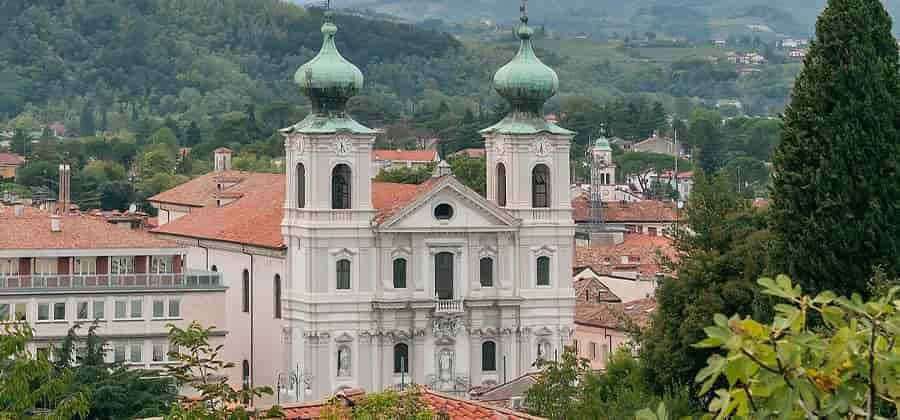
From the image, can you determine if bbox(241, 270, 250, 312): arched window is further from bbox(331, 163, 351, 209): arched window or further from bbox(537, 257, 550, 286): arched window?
bbox(537, 257, 550, 286): arched window

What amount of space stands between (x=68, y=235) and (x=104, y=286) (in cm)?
249

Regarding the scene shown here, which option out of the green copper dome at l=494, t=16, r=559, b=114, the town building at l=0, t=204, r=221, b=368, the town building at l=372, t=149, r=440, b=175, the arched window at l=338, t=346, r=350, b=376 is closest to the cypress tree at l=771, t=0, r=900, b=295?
the town building at l=0, t=204, r=221, b=368

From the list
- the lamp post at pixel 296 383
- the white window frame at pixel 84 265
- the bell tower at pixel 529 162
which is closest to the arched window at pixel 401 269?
the bell tower at pixel 529 162

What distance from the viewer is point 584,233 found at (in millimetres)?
120875

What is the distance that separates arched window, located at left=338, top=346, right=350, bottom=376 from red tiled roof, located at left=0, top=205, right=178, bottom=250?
245 inches

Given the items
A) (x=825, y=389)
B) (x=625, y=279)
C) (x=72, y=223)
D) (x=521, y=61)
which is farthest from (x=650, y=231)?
(x=825, y=389)

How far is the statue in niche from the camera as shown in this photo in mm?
74750

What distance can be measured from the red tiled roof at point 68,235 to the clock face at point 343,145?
6014 mm

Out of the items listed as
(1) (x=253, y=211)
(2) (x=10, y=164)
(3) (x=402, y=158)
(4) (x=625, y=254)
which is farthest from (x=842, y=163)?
(2) (x=10, y=164)

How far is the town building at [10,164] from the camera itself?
17582cm

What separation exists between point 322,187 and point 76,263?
7.30 metres

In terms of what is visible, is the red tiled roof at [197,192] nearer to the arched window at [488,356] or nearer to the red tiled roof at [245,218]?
the red tiled roof at [245,218]

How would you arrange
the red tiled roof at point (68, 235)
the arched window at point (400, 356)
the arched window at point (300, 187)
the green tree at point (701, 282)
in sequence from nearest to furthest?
the green tree at point (701, 282), the red tiled roof at point (68, 235), the arched window at point (300, 187), the arched window at point (400, 356)

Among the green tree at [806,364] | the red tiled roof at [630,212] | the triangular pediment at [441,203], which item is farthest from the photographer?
the red tiled roof at [630,212]
